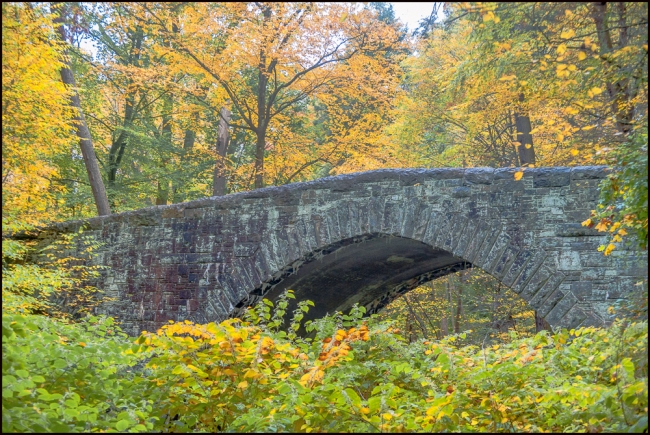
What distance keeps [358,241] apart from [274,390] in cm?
350

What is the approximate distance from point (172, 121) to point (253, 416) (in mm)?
11587

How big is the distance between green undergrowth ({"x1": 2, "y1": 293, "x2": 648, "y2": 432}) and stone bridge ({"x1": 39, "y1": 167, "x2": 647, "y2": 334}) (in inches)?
68.4

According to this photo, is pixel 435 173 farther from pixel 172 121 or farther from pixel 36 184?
pixel 172 121

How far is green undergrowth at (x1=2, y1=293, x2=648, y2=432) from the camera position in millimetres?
3479

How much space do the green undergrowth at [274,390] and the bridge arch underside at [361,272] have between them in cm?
307

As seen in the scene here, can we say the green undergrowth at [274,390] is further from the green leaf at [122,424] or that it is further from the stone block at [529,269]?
the stone block at [529,269]

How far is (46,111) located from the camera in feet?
21.9

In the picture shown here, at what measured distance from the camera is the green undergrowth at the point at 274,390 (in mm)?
3479

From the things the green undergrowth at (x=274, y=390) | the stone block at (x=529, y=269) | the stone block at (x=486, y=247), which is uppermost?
the stone block at (x=486, y=247)

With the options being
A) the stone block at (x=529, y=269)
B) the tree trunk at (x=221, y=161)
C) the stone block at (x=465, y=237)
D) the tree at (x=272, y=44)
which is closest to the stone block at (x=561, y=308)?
the stone block at (x=529, y=269)

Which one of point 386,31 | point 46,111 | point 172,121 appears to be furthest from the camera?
point 172,121

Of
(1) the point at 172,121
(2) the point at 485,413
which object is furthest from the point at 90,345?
(1) the point at 172,121

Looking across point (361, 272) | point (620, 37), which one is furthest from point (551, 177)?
point (361, 272)

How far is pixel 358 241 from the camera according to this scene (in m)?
7.94
